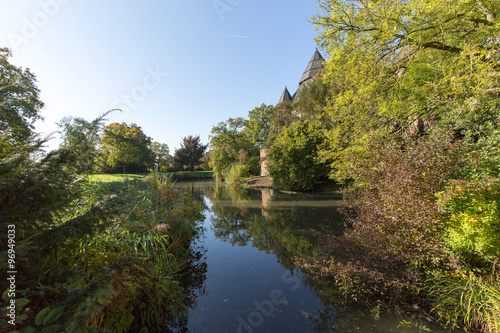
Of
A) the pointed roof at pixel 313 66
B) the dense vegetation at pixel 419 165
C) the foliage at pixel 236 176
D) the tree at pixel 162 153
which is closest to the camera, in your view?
the dense vegetation at pixel 419 165

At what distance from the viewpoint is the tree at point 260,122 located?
32.6m

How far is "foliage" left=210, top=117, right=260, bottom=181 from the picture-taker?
94.6ft

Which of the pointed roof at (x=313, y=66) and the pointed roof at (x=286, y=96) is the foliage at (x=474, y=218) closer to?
the pointed roof at (x=313, y=66)

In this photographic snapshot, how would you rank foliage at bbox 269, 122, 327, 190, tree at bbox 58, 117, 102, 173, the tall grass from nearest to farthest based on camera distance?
tree at bbox 58, 117, 102, 173
the tall grass
foliage at bbox 269, 122, 327, 190

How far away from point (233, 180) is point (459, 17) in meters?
19.7

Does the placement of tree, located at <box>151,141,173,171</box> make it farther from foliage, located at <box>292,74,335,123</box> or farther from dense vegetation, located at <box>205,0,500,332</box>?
dense vegetation, located at <box>205,0,500,332</box>

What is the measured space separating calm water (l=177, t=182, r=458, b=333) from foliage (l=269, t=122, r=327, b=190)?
8728mm

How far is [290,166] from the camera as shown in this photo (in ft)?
54.7

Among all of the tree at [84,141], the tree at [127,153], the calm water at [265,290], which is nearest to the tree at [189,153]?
the tree at [127,153]

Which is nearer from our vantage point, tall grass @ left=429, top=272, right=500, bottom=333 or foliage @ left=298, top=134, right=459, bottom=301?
tall grass @ left=429, top=272, right=500, bottom=333

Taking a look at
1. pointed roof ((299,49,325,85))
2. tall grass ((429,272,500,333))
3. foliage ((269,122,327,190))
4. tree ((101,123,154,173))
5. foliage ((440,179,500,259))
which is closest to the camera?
tall grass ((429,272,500,333))

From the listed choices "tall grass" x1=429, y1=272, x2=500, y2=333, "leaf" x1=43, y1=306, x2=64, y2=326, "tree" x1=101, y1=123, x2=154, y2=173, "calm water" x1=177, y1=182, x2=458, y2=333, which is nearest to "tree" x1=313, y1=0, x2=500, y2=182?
"calm water" x1=177, y1=182, x2=458, y2=333

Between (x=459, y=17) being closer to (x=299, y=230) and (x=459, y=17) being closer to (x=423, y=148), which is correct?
(x=423, y=148)

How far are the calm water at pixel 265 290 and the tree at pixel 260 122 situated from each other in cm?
2576
